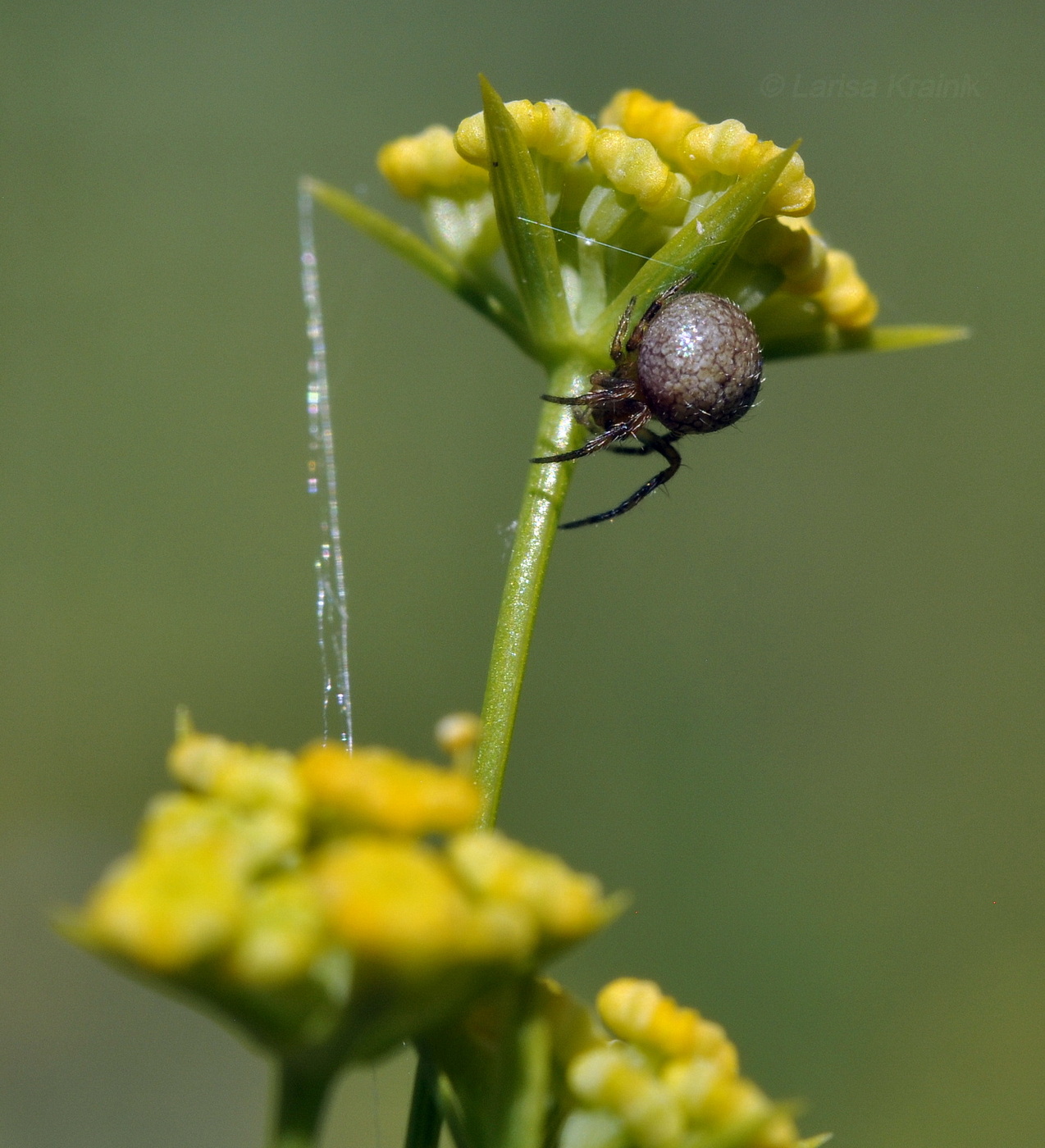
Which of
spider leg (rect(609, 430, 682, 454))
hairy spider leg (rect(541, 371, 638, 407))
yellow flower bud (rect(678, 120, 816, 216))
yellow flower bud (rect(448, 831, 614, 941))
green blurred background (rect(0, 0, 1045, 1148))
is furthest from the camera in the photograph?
green blurred background (rect(0, 0, 1045, 1148))

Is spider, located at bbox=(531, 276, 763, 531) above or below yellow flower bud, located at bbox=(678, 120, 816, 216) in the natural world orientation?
below

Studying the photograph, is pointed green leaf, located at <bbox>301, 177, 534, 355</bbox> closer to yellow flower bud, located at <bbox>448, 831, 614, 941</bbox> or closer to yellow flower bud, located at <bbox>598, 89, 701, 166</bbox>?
yellow flower bud, located at <bbox>598, 89, 701, 166</bbox>

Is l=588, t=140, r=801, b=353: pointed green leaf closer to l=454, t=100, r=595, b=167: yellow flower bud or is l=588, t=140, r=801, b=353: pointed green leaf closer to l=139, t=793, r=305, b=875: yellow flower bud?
l=454, t=100, r=595, b=167: yellow flower bud

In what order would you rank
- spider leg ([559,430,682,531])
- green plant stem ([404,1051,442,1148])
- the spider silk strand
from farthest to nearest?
the spider silk strand, spider leg ([559,430,682,531]), green plant stem ([404,1051,442,1148])

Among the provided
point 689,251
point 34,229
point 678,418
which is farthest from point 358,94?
point 689,251

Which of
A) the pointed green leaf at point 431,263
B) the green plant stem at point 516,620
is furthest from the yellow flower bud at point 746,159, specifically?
the green plant stem at point 516,620

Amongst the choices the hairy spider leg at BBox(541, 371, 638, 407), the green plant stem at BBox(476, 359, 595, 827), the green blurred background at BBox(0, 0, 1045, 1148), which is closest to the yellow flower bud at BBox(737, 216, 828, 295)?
the green plant stem at BBox(476, 359, 595, 827)

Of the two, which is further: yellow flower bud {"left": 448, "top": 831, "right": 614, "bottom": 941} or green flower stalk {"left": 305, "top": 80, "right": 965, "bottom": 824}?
green flower stalk {"left": 305, "top": 80, "right": 965, "bottom": 824}

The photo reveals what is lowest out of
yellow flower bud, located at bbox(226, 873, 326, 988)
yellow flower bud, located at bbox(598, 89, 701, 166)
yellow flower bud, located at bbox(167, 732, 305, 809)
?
yellow flower bud, located at bbox(226, 873, 326, 988)
